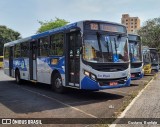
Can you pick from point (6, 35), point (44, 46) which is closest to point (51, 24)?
point (6, 35)

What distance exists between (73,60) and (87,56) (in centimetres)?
103

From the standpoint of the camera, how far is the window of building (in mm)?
15125

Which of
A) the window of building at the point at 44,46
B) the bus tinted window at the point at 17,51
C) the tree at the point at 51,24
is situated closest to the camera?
the window of building at the point at 44,46

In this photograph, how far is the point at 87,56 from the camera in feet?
38.5

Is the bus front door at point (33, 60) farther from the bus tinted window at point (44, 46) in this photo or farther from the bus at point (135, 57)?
the bus at point (135, 57)

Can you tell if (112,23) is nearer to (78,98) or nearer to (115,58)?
(115,58)

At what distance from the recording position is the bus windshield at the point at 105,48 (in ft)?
38.6

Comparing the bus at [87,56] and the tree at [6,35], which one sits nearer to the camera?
the bus at [87,56]

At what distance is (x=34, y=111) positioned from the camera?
9.70 m

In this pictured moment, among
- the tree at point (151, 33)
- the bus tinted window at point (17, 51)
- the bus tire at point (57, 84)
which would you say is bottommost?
the bus tire at point (57, 84)

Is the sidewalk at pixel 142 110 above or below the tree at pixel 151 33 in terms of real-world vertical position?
below

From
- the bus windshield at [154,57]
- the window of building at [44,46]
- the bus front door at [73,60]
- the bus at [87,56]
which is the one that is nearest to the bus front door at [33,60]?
the window of building at [44,46]

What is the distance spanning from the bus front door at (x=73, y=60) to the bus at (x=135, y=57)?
517 cm

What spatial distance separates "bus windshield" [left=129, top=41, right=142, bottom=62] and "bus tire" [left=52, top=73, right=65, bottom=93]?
17.8ft
